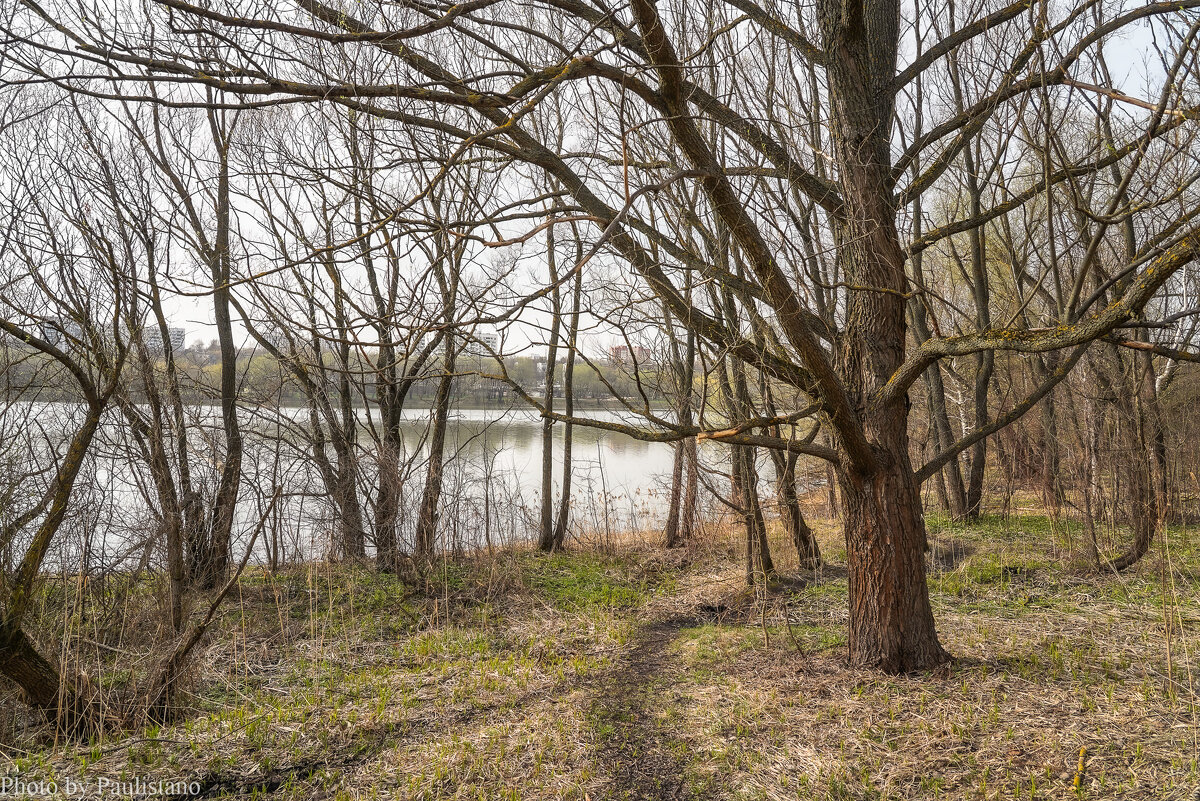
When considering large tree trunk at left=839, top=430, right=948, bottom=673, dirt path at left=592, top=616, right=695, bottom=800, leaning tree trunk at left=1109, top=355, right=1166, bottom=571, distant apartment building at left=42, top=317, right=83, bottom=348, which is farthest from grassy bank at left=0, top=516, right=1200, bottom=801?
distant apartment building at left=42, top=317, right=83, bottom=348

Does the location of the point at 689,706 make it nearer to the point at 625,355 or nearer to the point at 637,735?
the point at 637,735

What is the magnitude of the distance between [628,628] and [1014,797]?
384 centimetres

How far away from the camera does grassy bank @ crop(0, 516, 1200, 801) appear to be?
329 centimetres

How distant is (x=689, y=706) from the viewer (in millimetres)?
4281

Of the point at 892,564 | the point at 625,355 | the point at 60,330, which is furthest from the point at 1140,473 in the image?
the point at 60,330

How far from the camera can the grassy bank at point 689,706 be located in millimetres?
3285

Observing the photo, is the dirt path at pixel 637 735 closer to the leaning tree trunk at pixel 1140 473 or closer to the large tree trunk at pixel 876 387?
the large tree trunk at pixel 876 387

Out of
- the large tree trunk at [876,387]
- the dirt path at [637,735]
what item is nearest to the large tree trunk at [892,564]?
the large tree trunk at [876,387]

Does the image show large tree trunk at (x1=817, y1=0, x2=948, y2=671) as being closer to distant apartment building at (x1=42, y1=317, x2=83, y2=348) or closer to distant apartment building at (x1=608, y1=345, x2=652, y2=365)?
distant apartment building at (x1=608, y1=345, x2=652, y2=365)

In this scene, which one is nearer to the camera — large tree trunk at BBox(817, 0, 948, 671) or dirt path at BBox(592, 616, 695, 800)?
dirt path at BBox(592, 616, 695, 800)

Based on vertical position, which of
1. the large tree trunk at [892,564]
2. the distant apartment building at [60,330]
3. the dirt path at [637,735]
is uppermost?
the distant apartment building at [60,330]

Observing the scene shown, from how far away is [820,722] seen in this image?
378cm

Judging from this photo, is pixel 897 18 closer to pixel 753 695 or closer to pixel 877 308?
pixel 877 308

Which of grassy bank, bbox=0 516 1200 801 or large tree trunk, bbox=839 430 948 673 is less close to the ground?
large tree trunk, bbox=839 430 948 673
